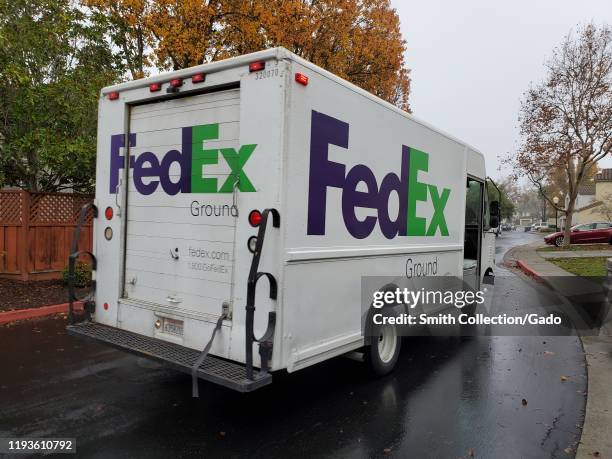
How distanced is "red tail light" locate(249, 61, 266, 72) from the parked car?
29.5 metres

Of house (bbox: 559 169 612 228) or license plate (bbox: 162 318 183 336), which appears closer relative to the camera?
license plate (bbox: 162 318 183 336)

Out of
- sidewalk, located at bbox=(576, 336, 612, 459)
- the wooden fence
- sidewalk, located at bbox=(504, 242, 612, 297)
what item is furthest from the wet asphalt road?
sidewalk, located at bbox=(504, 242, 612, 297)

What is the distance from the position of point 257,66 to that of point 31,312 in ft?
20.2

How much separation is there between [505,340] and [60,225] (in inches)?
350

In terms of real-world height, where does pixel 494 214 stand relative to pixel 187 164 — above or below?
below

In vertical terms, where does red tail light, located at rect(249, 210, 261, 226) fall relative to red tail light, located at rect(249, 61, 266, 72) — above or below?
below

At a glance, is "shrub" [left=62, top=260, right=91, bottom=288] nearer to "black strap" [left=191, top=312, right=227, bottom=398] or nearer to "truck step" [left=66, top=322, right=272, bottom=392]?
"truck step" [left=66, top=322, right=272, bottom=392]

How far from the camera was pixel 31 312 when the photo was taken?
7.50 metres

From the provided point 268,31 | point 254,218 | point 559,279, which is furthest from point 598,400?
point 268,31

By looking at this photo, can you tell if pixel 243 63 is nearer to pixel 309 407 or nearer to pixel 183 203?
pixel 183 203

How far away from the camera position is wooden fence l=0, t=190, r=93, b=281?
9367 millimetres

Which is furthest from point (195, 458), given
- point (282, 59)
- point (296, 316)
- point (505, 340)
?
point (505, 340)

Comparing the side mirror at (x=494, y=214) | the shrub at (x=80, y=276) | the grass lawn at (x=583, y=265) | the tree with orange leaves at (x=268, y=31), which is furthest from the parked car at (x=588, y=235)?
the shrub at (x=80, y=276)

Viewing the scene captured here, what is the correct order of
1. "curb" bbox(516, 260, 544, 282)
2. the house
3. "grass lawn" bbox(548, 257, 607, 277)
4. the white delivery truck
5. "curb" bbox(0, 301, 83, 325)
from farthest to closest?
the house
"curb" bbox(516, 260, 544, 282)
"grass lawn" bbox(548, 257, 607, 277)
"curb" bbox(0, 301, 83, 325)
the white delivery truck
